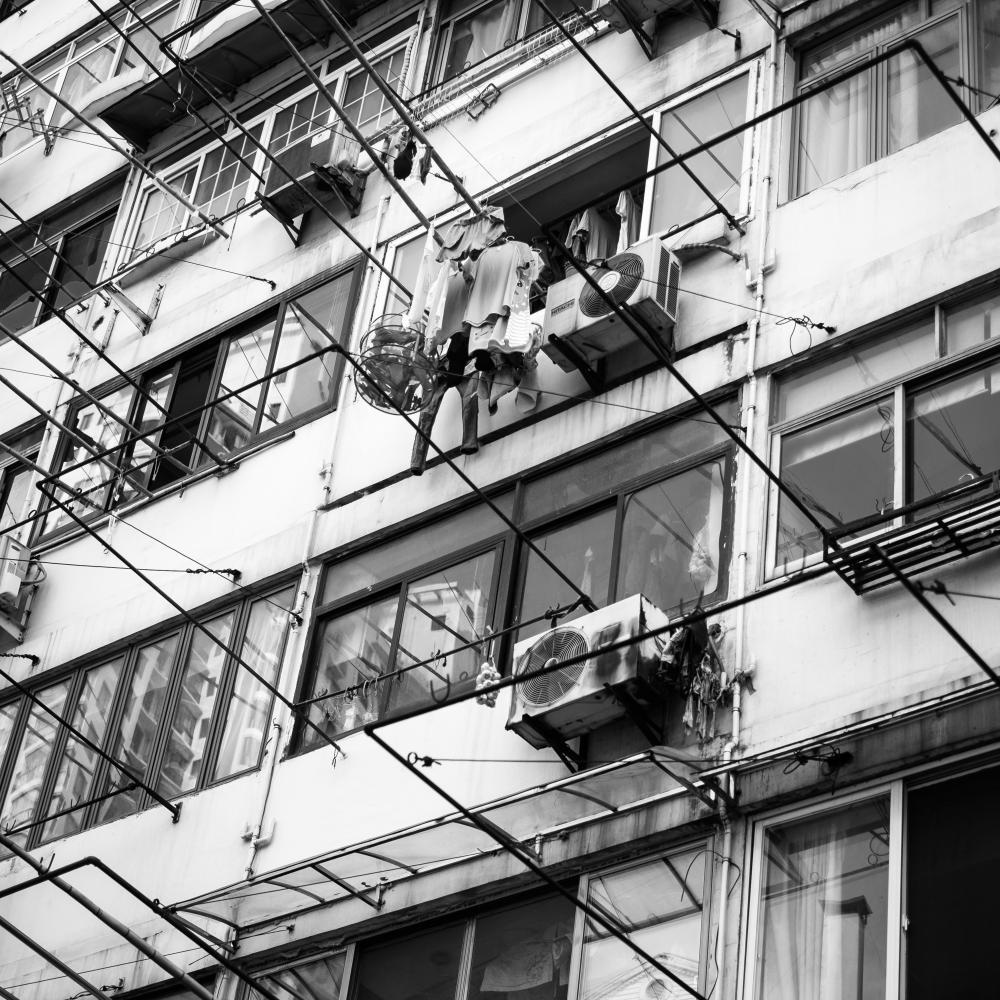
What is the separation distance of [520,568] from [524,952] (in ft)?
11.7

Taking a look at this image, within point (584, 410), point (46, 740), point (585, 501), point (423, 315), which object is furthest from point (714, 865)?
point (46, 740)

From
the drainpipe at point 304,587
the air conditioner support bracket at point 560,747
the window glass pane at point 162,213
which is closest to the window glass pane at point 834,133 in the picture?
the drainpipe at point 304,587

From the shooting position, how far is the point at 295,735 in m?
15.7

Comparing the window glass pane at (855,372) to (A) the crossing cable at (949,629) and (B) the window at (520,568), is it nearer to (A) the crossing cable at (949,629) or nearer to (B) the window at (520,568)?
(B) the window at (520,568)

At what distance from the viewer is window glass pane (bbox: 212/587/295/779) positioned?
16.1m

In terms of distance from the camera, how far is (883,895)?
10961mm

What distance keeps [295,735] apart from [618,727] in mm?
3739

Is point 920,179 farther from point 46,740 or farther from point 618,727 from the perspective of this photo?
point 46,740

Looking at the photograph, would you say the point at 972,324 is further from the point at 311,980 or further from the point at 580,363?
the point at 311,980

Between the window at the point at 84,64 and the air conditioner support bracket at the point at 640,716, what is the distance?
1624cm

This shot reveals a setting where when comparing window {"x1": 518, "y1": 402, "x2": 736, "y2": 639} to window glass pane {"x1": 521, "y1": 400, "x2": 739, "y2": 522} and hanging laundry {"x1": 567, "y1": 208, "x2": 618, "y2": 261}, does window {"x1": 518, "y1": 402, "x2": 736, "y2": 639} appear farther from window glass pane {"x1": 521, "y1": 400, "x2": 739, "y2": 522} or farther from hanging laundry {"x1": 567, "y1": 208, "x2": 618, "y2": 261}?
hanging laundry {"x1": 567, "y1": 208, "x2": 618, "y2": 261}

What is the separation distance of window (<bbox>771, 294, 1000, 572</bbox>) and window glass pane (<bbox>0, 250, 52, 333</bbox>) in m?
13.8

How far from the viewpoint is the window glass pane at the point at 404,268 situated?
18391mm

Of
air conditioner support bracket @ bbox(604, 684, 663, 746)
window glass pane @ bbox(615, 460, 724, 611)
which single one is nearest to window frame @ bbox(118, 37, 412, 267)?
window glass pane @ bbox(615, 460, 724, 611)
